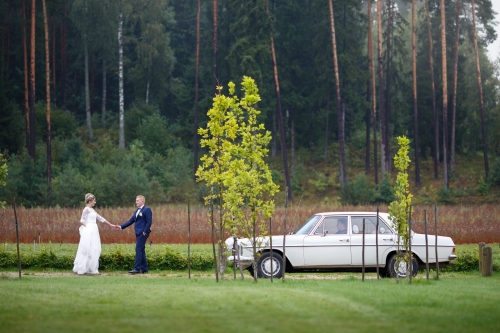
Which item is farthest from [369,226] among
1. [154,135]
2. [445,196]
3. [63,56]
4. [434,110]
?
[63,56]

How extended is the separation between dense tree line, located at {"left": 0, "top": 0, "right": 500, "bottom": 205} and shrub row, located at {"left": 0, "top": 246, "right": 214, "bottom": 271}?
25577 millimetres

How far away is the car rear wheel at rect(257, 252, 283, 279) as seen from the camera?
1964cm

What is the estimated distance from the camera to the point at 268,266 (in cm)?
1973

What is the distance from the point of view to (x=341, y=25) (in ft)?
185

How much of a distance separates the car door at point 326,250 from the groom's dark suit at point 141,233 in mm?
4038

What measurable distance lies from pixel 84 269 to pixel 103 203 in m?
27.5

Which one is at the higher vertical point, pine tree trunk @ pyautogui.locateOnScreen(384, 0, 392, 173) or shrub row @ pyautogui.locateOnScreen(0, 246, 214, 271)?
pine tree trunk @ pyautogui.locateOnScreen(384, 0, 392, 173)

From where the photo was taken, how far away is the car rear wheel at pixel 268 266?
19.6m

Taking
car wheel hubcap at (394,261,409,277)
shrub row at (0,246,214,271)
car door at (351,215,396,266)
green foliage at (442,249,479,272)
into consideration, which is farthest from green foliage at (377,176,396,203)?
car wheel hubcap at (394,261,409,277)

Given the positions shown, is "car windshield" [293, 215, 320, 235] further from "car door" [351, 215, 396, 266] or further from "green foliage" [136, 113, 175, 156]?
"green foliage" [136, 113, 175, 156]

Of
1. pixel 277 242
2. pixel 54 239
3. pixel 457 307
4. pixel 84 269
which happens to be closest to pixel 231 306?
pixel 457 307

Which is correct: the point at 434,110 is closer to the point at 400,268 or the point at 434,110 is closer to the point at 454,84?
the point at 454,84

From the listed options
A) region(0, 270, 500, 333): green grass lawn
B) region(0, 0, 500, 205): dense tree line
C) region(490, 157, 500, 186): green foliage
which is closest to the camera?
region(0, 270, 500, 333): green grass lawn

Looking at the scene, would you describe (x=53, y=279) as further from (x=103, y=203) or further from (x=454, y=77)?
(x=454, y=77)
